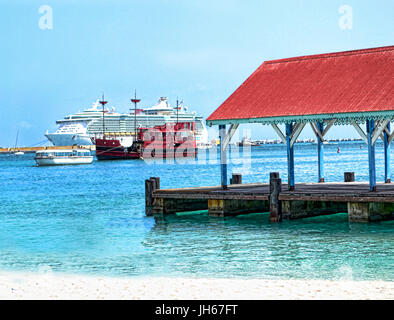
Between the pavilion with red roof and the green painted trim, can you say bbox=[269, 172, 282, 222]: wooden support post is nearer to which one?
the pavilion with red roof

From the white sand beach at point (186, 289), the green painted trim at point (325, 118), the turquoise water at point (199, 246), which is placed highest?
the green painted trim at point (325, 118)

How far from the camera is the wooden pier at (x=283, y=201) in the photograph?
1973 centimetres

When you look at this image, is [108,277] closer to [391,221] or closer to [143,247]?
[143,247]

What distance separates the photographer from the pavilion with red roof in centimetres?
1994

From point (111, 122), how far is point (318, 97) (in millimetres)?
141446

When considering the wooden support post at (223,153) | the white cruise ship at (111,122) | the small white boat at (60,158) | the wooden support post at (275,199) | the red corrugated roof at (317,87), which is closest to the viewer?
the red corrugated roof at (317,87)

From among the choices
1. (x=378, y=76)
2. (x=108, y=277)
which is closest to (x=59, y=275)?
(x=108, y=277)

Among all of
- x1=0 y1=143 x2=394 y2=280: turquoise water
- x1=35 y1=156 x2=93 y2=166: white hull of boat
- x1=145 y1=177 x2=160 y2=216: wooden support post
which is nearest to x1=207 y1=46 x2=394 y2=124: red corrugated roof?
x1=145 y1=177 x2=160 y2=216: wooden support post

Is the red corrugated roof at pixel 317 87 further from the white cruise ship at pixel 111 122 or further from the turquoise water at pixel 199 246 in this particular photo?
the white cruise ship at pixel 111 122

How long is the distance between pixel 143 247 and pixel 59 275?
163 inches

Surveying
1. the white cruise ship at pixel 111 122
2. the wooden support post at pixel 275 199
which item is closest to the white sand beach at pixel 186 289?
the wooden support post at pixel 275 199
